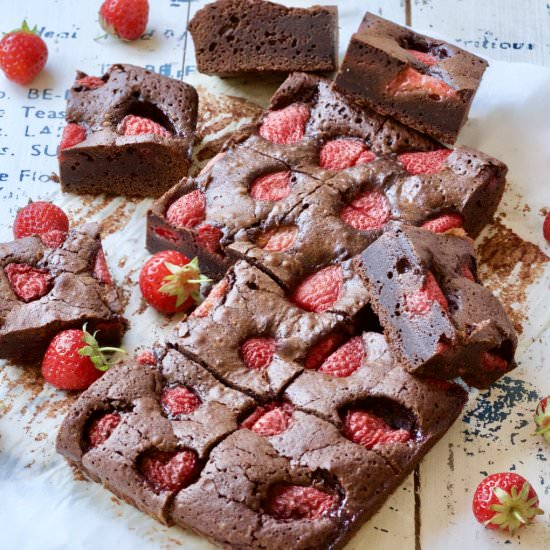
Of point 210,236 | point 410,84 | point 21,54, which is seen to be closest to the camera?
point 210,236

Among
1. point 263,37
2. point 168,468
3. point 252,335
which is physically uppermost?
point 263,37

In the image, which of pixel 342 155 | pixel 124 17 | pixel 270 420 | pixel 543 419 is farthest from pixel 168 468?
pixel 124 17

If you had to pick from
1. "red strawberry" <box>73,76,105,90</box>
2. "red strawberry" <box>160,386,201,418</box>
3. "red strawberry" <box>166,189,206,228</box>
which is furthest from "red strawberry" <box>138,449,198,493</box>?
"red strawberry" <box>73,76,105,90</box>

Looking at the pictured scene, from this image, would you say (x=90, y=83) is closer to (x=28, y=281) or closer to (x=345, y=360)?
(x=28, y=281)

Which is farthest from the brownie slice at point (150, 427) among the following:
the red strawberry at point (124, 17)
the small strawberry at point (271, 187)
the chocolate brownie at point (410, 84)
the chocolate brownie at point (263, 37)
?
the red strawberry at point (124, 17)

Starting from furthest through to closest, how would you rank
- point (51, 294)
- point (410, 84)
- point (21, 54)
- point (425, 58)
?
point (21, 54) → point (425, 58) → point (410, 84) → point (51, 294)

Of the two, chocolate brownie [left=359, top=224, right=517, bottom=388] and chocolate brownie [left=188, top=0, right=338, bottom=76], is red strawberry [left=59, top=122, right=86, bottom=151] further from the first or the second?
chocolate brownie [left=359, top=224, right=517, bottom=388]

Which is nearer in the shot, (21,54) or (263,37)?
(263,37)
